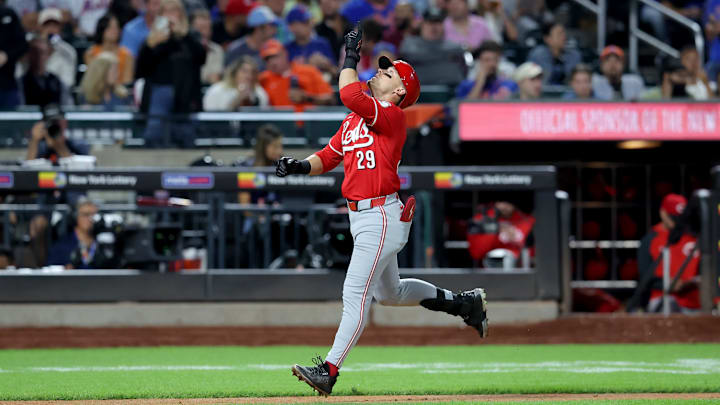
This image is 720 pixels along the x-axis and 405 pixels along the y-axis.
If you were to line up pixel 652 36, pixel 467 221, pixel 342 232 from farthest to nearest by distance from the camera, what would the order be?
pixel 652 36, pixel 467 221, pixel 342 232

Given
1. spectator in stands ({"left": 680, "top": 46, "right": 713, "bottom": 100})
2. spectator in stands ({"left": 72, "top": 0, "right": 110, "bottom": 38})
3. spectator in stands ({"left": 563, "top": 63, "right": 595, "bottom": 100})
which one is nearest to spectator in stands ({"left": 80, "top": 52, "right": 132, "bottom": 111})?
spectator in stands ({"left": 72, "top": 0, "right": 110, "bottom": 38})

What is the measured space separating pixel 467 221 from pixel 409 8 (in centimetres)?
446

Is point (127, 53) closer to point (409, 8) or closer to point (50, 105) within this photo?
point (50, 105)

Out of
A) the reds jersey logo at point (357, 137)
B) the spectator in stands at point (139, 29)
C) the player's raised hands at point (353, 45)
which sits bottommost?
the reds jersey logo at point (357, 137)

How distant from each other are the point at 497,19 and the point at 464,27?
0.99 m

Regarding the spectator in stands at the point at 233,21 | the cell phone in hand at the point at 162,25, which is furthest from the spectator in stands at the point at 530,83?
the spectator in stands at the point at 233,21

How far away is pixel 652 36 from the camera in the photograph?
16125mm

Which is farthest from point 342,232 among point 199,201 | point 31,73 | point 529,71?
point 31,73

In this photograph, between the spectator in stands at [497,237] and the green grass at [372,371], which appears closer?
the green grass at [372,371]

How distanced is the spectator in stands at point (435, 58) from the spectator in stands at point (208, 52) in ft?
7.48

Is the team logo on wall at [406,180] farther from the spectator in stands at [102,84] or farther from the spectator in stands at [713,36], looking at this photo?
the spectator in stands at [713,36]

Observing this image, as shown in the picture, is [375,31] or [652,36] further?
[652,36]

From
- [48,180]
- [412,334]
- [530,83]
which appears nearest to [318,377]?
[412,334]

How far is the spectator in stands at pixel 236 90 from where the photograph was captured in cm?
1273
